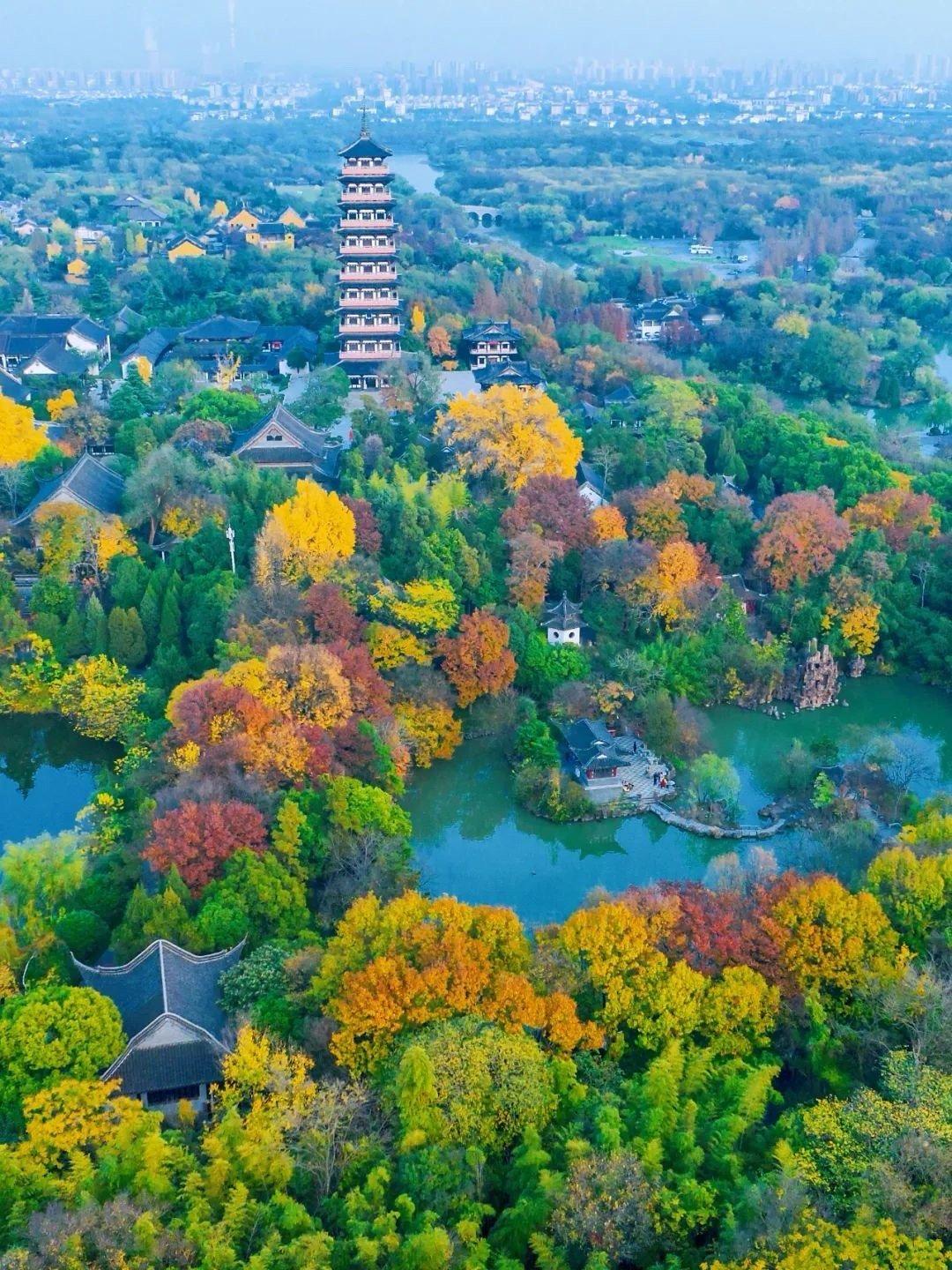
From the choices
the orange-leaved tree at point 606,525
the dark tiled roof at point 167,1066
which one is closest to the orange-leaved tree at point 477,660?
the orange-leaved tree at point 606,525

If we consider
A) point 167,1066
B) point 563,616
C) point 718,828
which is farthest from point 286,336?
point 167,1066

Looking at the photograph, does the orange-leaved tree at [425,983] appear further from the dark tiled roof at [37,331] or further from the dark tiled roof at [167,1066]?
the dark tiled roof at [37,331]

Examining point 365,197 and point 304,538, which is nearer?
point 304,538

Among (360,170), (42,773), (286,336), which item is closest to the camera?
(42,773)

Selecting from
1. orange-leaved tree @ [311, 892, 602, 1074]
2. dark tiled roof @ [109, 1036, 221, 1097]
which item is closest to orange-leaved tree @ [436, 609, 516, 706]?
orange-leaved tree @ [311, 892, 602, 1074]

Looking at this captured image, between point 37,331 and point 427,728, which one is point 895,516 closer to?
point 427,728
